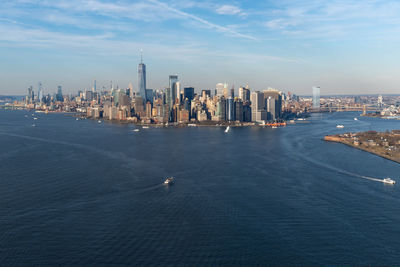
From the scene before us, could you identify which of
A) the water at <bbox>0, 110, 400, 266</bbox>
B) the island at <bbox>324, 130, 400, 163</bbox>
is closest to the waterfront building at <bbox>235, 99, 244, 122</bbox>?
the island at <bbox>324, 130, 400, 163</bbox>

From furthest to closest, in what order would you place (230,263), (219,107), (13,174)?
(219,107) → (13,174) → (230,263)

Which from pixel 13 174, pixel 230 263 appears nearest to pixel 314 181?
pixel 230 263

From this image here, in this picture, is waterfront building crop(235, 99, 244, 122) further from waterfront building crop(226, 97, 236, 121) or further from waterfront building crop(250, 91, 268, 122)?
waterfront building crop(250, 91, 268, 122)

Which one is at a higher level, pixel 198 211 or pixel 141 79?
pixel 141 79

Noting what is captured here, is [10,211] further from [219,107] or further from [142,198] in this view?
[219,107]

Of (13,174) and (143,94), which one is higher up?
(143,94)

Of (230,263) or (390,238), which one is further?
(390,238)


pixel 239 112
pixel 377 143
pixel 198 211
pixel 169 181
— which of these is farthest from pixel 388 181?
pixel 239 112

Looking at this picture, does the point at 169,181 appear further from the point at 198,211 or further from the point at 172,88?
the point at 172,88

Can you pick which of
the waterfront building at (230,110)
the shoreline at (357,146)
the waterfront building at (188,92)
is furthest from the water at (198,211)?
the waterfront building at (188,92)
